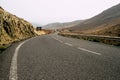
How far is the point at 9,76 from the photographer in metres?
4.76

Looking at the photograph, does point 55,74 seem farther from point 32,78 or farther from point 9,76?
point 9,76

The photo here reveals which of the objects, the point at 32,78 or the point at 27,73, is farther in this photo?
the point at 27,73

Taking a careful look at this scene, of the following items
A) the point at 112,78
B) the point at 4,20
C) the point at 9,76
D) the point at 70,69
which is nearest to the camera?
the point at 112,78

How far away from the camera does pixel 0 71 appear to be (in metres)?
5.36

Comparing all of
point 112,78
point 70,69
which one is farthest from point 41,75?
point 112,78

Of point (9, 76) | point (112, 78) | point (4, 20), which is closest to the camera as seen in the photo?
point (112, 78)

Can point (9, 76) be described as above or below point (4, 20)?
below

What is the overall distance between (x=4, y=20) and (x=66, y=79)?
1085 inches

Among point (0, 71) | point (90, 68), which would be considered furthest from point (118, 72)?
point (0, 71)

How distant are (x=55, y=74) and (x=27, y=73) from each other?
789 mm

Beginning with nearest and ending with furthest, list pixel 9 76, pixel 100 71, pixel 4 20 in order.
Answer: pixel 9 76, pixel 100 71, pixel 4 20

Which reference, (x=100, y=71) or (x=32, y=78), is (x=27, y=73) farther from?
(x=100, y=71)

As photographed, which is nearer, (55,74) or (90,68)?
(55,74)

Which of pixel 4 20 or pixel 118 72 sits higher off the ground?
pixel 4 20
